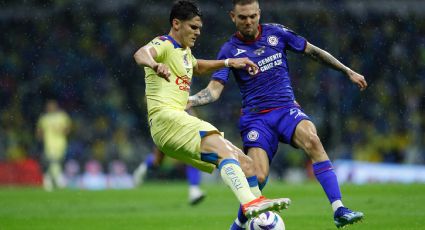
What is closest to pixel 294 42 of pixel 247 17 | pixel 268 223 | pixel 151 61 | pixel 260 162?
pixel 247 17

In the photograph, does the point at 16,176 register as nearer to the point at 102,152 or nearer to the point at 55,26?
the point at 102,152

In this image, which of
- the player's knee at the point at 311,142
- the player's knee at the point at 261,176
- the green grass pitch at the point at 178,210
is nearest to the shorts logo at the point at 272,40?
the player's knee at the point at 311,142

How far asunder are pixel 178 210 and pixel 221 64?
15.7ft

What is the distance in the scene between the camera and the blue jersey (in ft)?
28.1

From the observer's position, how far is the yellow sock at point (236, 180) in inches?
267

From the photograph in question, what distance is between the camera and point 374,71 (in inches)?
913

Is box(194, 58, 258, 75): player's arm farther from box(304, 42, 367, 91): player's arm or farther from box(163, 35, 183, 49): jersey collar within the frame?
box(304, 42, 367, 91): player's arm

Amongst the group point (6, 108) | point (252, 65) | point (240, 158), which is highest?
point (252, 65)

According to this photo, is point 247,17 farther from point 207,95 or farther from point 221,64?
point 207,95

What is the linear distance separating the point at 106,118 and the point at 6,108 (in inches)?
125

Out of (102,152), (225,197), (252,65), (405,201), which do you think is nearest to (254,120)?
(252,65)

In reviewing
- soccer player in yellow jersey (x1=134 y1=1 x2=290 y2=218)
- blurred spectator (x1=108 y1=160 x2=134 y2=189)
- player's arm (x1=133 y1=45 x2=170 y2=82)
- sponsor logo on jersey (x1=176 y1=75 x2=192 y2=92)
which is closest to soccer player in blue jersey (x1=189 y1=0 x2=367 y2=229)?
soccer player in yellow jersey (x1=134 y1=1 x2=290 y2=218)

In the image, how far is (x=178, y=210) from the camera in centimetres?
1238

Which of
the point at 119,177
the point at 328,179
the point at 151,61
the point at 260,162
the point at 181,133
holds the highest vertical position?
the point at 151,61
